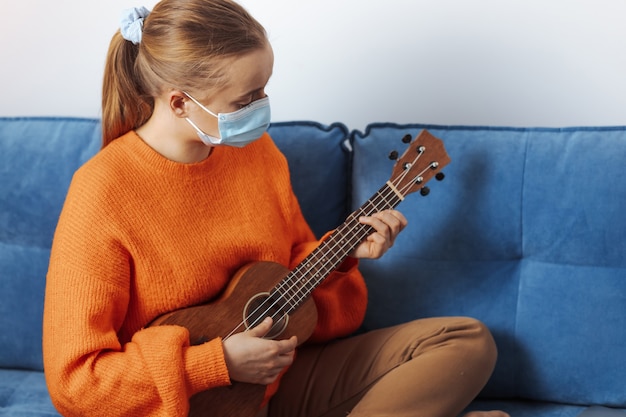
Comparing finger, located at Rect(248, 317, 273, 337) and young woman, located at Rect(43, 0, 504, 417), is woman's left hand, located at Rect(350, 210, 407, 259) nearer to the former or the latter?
young woman, located at Rect(43, 0, 504, 417)

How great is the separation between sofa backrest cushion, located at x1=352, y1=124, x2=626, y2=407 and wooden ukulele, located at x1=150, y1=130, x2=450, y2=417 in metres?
0.17

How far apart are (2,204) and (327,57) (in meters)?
0.81

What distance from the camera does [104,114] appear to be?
1.53 m

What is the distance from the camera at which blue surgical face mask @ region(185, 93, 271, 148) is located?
4.64 ft

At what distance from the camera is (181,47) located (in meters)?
1.38

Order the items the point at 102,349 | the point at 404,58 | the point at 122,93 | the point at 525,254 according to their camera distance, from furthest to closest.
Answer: the point at 404,58 → the point at 525,254 → the point at 122,93 → the point at 102,349

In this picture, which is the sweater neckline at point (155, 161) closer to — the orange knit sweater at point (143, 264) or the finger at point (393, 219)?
the orange knit sweater at point (143, 264)

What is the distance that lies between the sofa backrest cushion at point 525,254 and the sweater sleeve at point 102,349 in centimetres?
52

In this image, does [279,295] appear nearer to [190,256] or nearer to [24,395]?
[190,256]

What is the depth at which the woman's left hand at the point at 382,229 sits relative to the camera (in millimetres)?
1515

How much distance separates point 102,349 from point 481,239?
80 centimetres

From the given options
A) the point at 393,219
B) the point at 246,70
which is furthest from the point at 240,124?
the point at 393,219

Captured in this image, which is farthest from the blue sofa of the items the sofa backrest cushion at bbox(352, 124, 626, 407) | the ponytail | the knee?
the ponytail

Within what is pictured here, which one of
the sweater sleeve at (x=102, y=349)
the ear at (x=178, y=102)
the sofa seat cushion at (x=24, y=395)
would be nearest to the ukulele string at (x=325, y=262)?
the sweater sleeve at (x=102, y=349)
